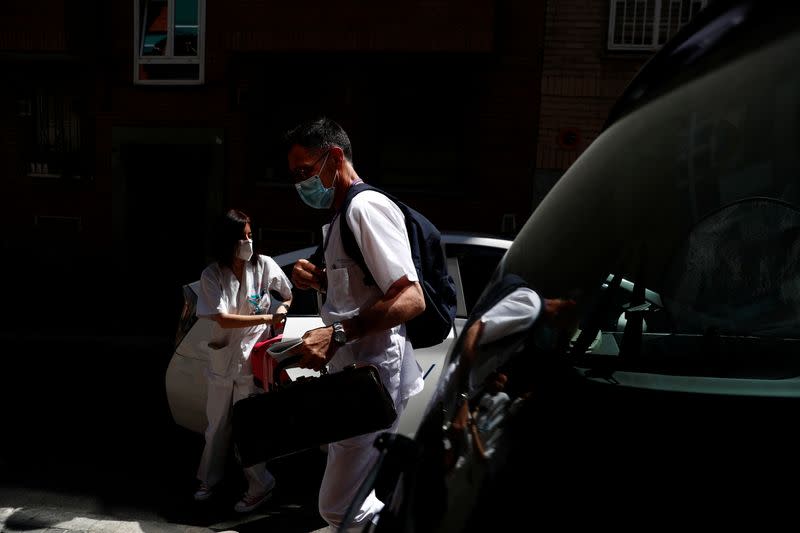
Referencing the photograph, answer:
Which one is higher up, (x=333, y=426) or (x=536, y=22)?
(x=536, y=22)

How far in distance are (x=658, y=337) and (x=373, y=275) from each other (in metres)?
1.16

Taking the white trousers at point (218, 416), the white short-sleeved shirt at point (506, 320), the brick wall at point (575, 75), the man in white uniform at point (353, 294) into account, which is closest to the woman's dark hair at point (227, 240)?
the white trousers at point (218, 416)

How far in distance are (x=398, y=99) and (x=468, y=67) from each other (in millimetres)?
1272

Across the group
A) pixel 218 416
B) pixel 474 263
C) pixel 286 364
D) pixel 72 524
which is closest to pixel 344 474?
pixel 286 364

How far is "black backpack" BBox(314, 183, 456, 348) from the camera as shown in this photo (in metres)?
2.64

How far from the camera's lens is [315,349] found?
→ 242 cm

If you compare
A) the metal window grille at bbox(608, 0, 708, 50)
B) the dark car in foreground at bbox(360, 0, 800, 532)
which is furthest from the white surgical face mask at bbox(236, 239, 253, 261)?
the metal window grille at bbox(608, 0, 708, 50)

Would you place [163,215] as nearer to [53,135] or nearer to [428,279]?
[53,135]

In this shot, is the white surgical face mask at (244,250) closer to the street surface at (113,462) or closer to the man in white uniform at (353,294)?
the street surface at (113,462)

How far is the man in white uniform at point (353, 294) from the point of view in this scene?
245 centimetres

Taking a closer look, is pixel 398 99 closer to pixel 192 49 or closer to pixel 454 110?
pixel 454 110

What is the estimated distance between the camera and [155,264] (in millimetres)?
13086

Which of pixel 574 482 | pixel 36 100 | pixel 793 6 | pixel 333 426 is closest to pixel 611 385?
pixel 574 482

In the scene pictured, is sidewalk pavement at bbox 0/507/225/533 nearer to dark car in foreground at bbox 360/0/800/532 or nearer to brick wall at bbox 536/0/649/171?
dark car in foreground at bbox 360/0/800/532
